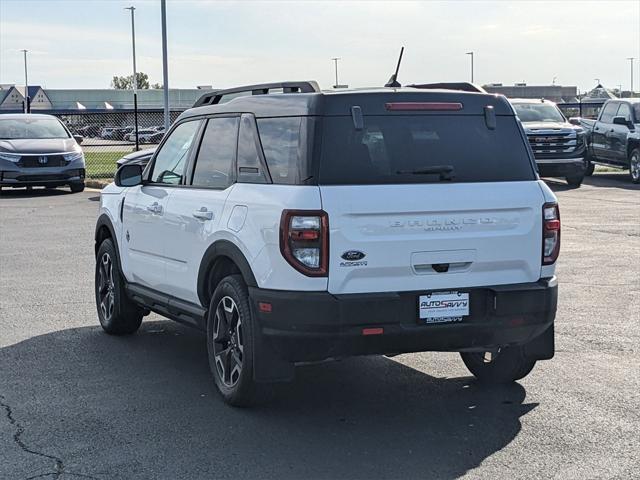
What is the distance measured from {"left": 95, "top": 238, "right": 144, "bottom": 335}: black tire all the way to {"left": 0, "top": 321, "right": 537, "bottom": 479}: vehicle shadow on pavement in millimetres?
546

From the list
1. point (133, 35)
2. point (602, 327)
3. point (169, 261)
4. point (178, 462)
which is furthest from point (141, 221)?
point (133, 35)

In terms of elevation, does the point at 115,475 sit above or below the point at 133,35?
below

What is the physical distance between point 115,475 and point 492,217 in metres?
2.53

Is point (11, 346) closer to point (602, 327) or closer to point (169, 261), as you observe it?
point (169, 261)

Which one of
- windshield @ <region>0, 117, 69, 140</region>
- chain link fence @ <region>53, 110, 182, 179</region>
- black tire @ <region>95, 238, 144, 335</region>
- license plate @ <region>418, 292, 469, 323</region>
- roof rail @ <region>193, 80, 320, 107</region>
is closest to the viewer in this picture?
license plate @ <region>418, 292, 469, 323</region>

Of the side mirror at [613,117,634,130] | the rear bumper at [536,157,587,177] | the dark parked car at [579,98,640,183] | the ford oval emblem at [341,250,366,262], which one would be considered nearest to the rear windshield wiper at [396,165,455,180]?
the ford oval emblem at [341,250,366,262]

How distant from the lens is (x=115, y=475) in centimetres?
510

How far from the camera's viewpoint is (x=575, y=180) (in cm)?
2378

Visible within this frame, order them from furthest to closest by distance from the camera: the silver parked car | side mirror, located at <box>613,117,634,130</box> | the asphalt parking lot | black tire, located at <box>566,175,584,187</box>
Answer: side mirror, located at <box>613,117,634,130</box>
black tire, located at <box>566,175,584,187</box>
the silver parked car
the asphalt parking lot

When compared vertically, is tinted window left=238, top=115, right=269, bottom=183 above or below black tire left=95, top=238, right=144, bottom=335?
above

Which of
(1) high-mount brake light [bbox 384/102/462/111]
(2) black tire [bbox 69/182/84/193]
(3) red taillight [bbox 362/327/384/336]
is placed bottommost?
(2) black tire [bbox 69/182/84/193]

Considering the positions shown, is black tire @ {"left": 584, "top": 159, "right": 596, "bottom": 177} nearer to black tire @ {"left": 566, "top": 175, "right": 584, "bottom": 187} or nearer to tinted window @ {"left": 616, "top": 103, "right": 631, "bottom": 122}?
tinted window @ {"left": 616, "top": 103, "right": 631, "bottom": 122}

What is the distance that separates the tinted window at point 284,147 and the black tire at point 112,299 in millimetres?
2605

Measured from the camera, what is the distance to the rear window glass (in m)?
5.82
